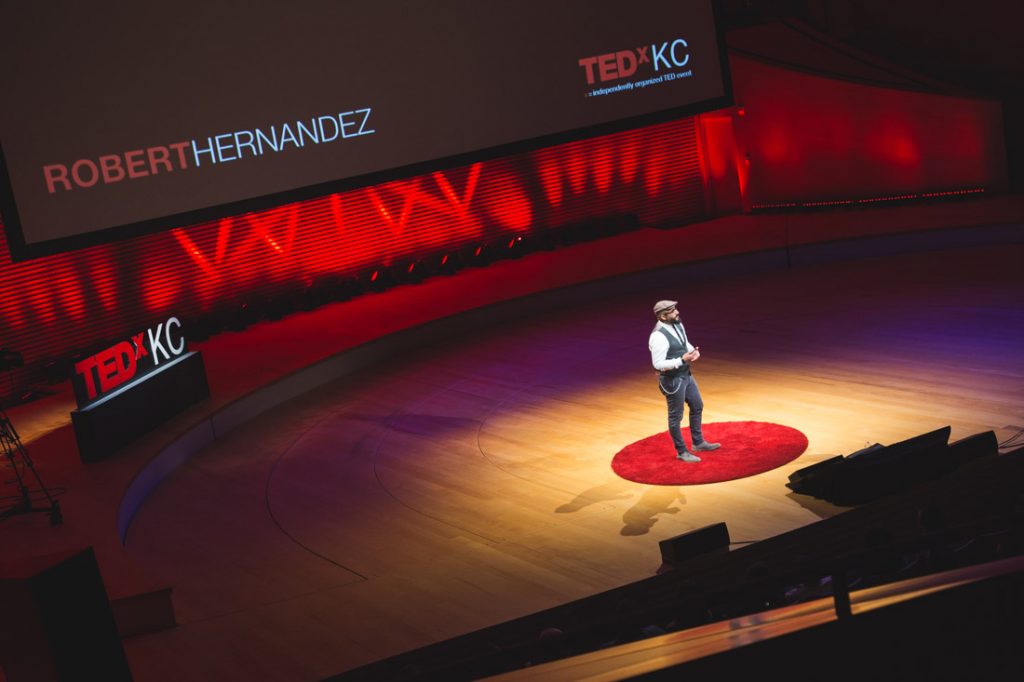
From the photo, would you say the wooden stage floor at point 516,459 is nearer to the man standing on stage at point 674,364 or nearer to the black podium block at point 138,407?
the man standing on stage at point 674,364

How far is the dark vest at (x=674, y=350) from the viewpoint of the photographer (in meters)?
9.36

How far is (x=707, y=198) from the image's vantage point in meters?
21.8

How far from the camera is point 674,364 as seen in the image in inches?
367

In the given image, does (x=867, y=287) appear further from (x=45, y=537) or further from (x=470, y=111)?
(x=45, y=537)

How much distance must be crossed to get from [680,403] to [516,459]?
1870 millimetres

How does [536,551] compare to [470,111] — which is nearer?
[536,551]

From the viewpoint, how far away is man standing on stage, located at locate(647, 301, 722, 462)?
9336mm

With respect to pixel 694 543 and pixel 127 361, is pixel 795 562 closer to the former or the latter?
pixel 694 543

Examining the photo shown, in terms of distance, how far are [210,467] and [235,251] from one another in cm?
669

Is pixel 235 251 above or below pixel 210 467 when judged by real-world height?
above

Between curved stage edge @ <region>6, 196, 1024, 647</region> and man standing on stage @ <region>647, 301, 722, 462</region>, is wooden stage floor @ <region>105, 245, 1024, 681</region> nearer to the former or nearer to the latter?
curved stage edge @ <region>6, 196, 1024, 647</region>

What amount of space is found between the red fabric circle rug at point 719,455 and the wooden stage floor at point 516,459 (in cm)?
15

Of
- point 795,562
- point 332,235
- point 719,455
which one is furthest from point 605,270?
point 795,562

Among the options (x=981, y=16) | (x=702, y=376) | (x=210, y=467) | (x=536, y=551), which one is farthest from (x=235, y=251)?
(x=981, y=16)
